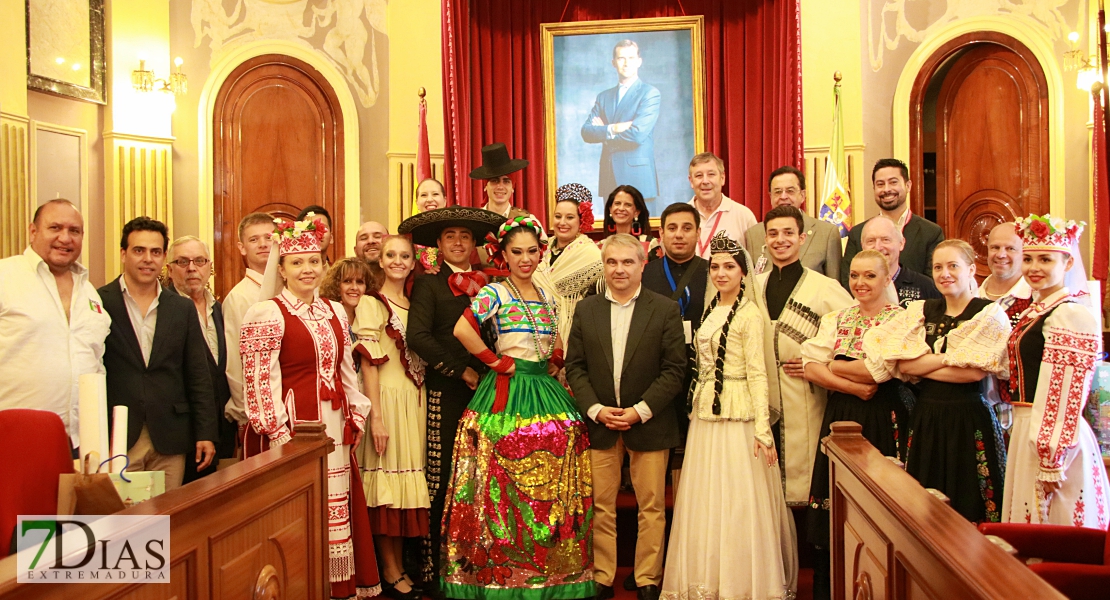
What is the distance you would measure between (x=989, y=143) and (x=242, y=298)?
595 cm

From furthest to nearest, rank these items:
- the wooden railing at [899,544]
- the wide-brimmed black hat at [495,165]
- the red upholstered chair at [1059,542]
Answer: the wide-brimmed black hat at [495,165] → the red upholstered chair at [1059,542] → the wooden railing at [899,544]

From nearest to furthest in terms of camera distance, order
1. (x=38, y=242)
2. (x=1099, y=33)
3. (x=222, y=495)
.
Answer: (x=222, y=495) < (x=38, y=242) < (x=1099, y=33)

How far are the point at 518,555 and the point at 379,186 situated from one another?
15.2 feet

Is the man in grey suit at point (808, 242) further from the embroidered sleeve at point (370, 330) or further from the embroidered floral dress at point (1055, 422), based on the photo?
the embroidered sleeve at point (370, 330)

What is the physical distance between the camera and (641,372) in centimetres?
381

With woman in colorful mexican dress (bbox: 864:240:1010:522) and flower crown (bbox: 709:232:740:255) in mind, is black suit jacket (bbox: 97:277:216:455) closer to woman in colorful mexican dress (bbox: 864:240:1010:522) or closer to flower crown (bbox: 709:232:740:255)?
flower crown (bbox: 709:232:740:255)

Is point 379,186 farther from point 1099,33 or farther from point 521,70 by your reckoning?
point 1099,33

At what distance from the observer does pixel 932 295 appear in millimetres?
4051

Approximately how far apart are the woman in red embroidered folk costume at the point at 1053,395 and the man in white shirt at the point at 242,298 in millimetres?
3027

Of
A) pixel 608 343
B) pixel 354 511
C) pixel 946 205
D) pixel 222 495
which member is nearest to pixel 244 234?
pixel 354 511

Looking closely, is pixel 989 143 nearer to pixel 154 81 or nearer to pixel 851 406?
pixel 851 406

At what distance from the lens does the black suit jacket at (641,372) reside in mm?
3775

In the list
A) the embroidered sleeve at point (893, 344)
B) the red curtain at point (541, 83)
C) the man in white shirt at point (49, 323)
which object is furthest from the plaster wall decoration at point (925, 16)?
the man in white shirt at point (49, 323)

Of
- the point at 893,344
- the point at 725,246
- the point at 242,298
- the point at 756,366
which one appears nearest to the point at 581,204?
the point at 725,246
